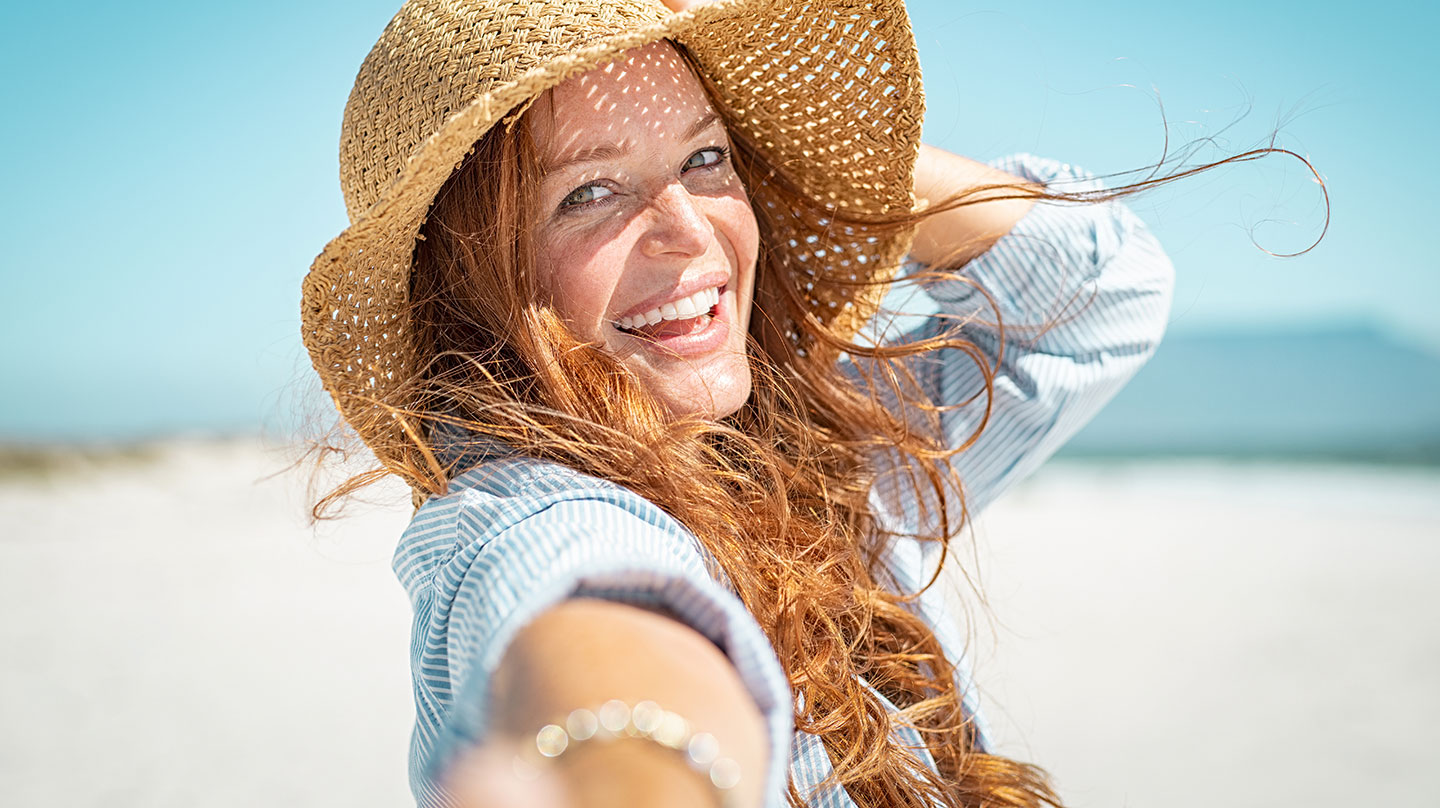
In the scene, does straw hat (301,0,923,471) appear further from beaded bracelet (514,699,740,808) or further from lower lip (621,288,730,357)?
beaded bracelet (514,699,740,808)

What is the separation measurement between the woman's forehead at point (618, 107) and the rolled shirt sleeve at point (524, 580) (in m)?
0.52

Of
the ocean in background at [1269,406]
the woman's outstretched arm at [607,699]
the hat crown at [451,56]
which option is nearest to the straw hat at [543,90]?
the hat crown at [451,56]

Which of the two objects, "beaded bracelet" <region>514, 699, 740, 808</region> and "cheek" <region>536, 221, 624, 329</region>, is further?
"cheek" <region>536, 221, 624, 329</region>

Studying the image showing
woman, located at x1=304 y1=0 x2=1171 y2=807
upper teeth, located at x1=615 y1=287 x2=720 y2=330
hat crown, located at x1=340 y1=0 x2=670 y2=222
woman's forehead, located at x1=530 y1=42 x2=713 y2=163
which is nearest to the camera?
woman, located at x1=304 y1=0 x2=1171 y2=807

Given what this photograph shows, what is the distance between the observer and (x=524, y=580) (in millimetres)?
831

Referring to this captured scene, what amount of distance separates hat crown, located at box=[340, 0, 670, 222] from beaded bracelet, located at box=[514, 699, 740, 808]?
0.84 m

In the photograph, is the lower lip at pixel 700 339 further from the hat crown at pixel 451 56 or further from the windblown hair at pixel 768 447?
the hat crown at pixel 451 56

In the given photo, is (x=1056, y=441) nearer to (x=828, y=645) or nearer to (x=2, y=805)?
(x=828, y=645)

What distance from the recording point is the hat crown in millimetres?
1277

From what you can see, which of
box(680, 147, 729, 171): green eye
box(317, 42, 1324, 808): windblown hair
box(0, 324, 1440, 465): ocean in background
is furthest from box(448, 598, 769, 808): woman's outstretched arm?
box(0, 324, 1440, 465): ocean in background

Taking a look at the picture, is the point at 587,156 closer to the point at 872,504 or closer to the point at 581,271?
the point at 581,271

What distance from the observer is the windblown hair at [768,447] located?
1.33 meters

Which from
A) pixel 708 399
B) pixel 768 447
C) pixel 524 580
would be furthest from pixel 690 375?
pixel 524 580

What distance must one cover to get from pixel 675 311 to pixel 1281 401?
85.7 ft
